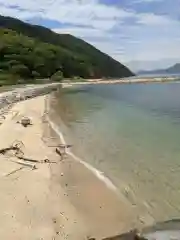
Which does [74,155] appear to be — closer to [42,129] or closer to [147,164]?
[147,164]

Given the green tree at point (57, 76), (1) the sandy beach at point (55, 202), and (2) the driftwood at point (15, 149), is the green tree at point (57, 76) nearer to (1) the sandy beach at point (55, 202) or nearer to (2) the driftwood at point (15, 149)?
(2) the driftwood at point (15, 149)

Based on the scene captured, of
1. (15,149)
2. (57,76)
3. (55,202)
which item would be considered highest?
(55,202)

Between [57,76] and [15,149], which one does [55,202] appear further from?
[57,76]

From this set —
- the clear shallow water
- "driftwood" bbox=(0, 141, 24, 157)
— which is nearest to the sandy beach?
"driftwood" bbox=(0, 141, 24, 157)

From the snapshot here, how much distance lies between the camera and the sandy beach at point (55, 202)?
30.1ft

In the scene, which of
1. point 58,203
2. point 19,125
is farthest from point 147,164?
point 19,125

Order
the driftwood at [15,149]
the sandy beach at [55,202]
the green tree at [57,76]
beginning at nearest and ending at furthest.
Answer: the sandy beach at [55,202], the driftwood at [15,149], the green tree at [57,76]

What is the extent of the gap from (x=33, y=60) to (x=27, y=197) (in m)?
137

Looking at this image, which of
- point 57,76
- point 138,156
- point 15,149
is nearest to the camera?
point 138,156

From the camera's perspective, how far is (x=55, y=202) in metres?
11.1

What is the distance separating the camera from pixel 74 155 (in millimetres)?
17797

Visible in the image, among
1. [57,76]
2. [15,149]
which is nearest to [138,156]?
[15,149]

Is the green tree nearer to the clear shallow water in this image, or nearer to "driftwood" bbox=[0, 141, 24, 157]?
the clear shallow water

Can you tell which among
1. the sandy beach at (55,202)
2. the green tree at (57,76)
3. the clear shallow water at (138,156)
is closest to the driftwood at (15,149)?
the sandy beach at (55,202)
